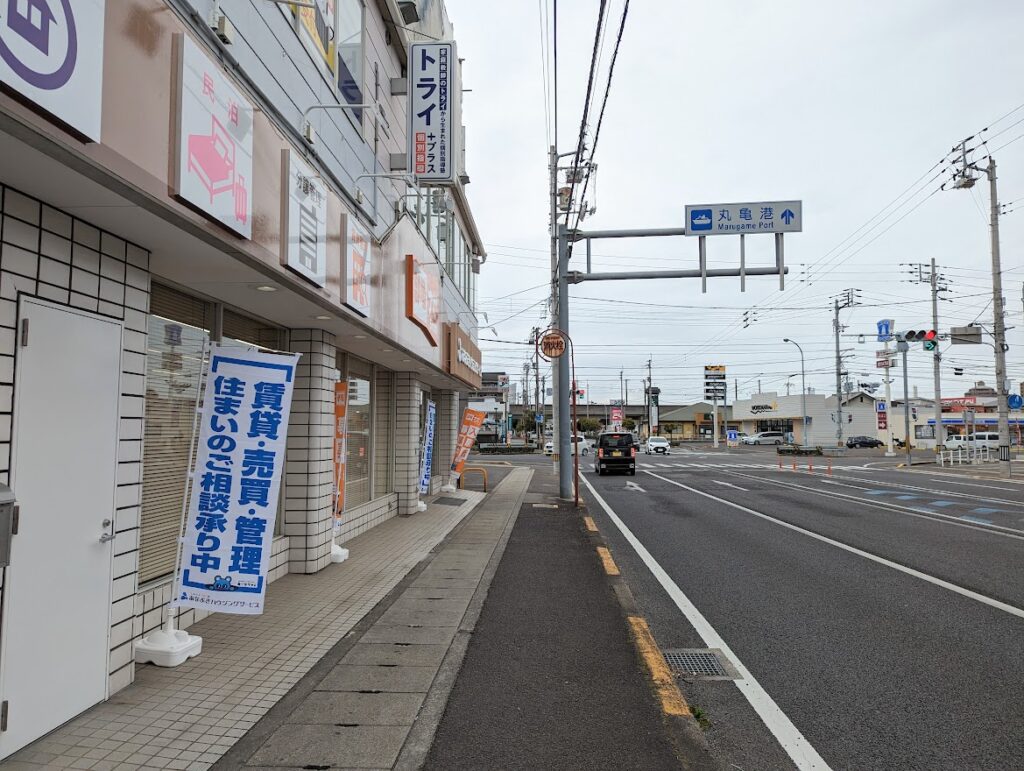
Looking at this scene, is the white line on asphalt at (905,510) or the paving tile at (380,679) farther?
the white line on asphalt at (905,510)

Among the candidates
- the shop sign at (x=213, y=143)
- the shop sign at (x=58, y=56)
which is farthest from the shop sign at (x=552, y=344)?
the shop sign at (x=58, y=56)

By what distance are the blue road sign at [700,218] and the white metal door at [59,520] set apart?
12353 mm

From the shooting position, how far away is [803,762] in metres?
3.72

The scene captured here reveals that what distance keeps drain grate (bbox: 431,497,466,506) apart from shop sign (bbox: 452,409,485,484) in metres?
1.71

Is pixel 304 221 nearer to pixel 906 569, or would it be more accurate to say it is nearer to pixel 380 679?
pixel 380 679

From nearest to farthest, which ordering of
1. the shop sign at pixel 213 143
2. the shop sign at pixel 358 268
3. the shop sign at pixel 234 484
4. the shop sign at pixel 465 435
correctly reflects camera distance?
the shop sign at pixel 213 143, the shop sign at pixel 234 484, the shop sign at pixel 358 268, the shop sign at pixel 465 435

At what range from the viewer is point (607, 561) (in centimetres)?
938

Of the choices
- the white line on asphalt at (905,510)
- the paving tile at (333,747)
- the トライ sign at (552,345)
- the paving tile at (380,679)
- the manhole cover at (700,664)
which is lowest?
the white line on asphalt at (905,510)

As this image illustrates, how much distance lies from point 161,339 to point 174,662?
260cm

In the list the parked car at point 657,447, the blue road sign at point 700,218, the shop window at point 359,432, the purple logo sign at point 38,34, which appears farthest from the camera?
the parked car at point 657,447

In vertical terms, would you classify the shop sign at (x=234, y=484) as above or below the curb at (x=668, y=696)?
above

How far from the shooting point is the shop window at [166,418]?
549 centimetres

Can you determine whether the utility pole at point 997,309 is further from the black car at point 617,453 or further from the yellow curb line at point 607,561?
the yellow curb line at point 607,561

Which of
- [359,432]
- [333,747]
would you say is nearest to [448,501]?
[359,432]
